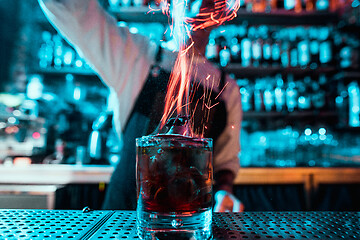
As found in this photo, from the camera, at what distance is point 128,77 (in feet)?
3.20

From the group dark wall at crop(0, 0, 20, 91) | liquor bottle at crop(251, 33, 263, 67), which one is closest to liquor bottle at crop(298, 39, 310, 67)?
liquor bottle at crop(251, 33, 263, 67)

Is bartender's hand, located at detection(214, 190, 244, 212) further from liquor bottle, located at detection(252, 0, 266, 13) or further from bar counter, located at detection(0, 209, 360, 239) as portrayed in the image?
liquor bottle, located at detection(252, 0, 266, 13)

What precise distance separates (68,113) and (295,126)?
193cm

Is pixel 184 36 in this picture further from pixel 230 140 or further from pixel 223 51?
pixel 223 51

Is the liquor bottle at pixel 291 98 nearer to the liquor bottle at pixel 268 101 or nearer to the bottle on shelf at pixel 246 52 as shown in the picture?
the liquor bottle at pixel 268 101

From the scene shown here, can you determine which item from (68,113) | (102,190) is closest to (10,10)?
(68,113)

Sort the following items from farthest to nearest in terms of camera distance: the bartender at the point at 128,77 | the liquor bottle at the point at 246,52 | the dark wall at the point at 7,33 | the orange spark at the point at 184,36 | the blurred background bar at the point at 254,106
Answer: the liquor bottle at the point at 246,52, the dark wall at the point at 7,33, the blurred background bar at the point at 254,106, the bartender at the point at 128,77, the orange spark at the point at 184,36

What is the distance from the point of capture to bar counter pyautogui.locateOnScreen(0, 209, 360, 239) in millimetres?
434

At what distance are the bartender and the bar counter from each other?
17 cm

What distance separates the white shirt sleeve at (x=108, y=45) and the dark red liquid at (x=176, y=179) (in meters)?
0.47

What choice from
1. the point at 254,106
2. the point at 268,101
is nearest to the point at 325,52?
the point at 268,101

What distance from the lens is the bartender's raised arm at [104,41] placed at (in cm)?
85

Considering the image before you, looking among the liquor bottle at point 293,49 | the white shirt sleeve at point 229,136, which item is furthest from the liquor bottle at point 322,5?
the white shirt sleeve at point 229,136

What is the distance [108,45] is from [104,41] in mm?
18
